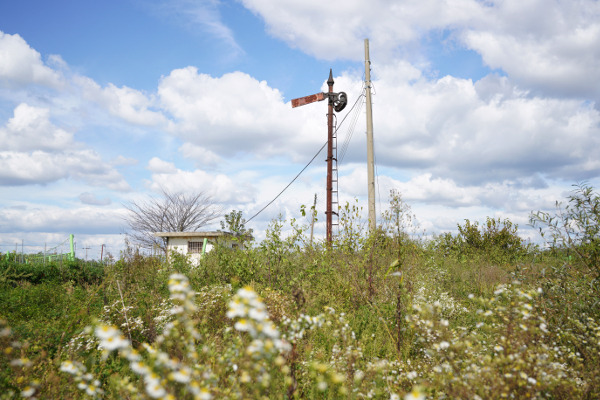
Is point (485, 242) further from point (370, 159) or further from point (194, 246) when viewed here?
point (194, 246)

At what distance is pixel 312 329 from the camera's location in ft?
14.0

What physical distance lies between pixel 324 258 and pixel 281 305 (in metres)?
2.58

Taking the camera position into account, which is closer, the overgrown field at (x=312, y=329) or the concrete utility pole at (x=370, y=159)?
the overgrown field at (x=312, y=329)

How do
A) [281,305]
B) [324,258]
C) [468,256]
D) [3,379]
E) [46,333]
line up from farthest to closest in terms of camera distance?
[468,256] < [324,258] < [281,305] < [46,333] < [3,379]

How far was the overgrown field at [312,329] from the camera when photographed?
225 cm

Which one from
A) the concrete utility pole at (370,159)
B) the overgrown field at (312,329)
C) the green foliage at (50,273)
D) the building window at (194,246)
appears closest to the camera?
the overgrown field at (312,329)

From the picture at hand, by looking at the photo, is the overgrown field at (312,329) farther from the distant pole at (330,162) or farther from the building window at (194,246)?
the building window at (194,246)

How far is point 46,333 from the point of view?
468cm

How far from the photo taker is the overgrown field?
225 cm

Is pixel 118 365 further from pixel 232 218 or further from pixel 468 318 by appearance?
pixel 232 218

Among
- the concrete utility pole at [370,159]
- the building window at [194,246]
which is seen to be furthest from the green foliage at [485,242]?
the building window at [194,246]

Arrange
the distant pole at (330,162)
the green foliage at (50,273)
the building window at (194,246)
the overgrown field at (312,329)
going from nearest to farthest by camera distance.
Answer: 1. the overgrown field at (312,329)
2. the green foliage at (50,273)
3. the distant pole at (330,162)
4. the building window at (194,246)

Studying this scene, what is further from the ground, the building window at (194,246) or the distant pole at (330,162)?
the distant pole at (330,162)

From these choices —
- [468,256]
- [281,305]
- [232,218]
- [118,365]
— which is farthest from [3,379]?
[232,218]
